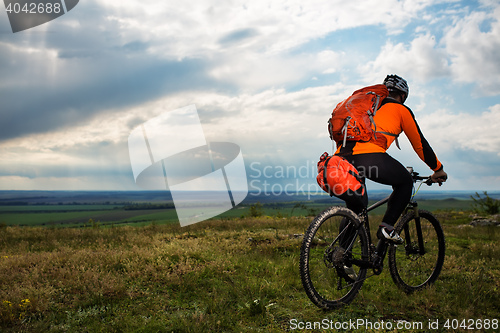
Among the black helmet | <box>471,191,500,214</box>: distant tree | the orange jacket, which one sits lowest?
<box>471,191,500,214</box>: distant tree

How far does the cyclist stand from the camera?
4137mm

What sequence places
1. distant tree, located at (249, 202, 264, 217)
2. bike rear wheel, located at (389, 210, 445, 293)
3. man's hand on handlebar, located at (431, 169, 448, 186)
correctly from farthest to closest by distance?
distant tree, located at (249, 202, 264, 217), bike rear wheel, located at (389, 210, 445, 293), man's hand on handlebar, located at (431, 169, 448, 186)

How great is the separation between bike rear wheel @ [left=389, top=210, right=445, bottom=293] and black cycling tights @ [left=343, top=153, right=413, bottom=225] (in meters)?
0.49

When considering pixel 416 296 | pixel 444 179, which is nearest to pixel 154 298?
pixel 416 296

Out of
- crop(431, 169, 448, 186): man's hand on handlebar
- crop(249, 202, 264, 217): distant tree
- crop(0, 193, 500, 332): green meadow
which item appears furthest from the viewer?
crop(249, 202, 264, 217): distant tree

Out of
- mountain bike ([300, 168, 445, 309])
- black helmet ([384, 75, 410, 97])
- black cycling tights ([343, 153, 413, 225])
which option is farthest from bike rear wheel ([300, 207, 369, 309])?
black helmet ([384, 75, 410, 97])

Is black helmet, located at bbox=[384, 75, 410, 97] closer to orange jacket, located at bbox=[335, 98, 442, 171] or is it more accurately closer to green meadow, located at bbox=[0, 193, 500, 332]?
orange jacket, located at bbox=[335, 98, 442, 171]

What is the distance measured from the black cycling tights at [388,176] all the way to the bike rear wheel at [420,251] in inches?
19.4

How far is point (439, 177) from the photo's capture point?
4.73 m

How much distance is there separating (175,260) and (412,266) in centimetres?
407

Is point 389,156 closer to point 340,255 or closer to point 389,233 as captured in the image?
point 389,233

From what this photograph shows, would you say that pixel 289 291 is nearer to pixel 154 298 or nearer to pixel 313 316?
pixel 313 316

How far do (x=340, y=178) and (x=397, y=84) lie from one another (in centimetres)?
A: 175

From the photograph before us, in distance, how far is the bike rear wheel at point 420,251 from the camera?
4984mm
